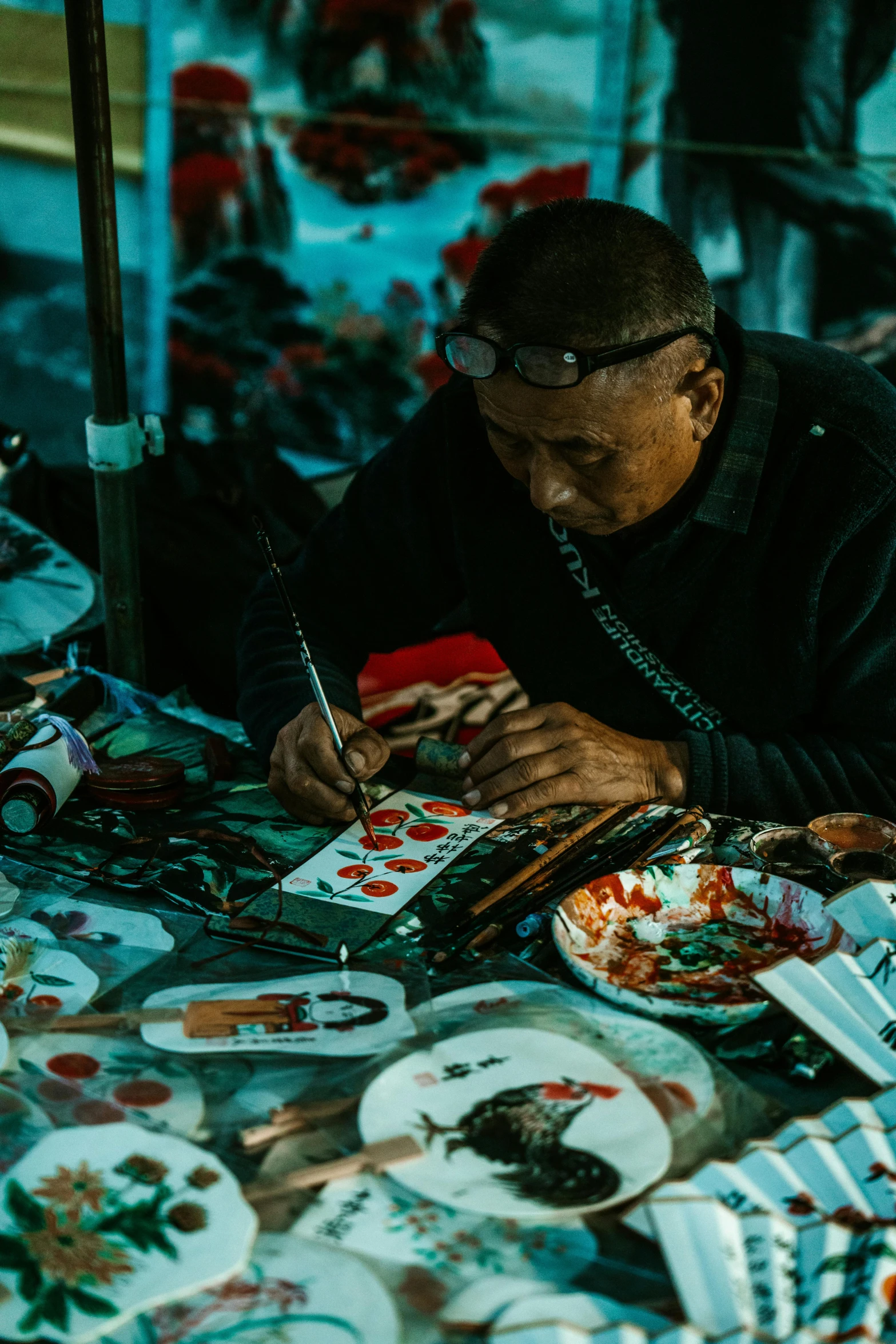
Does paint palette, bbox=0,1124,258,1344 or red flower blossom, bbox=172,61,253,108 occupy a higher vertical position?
red flower blossom, bbox=172,61,253,108

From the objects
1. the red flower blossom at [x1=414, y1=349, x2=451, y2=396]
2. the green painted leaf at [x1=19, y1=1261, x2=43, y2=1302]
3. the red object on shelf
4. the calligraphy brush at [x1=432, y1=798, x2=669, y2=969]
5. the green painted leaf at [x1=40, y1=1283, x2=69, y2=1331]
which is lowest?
Answer: the red object on shelf

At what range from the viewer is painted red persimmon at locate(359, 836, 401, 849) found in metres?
1.55

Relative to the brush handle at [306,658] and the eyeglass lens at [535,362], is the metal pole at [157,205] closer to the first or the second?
the brush handle at [306,658]

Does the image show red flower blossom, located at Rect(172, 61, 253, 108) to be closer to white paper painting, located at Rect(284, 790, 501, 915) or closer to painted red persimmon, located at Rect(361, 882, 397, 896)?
white paper painting, located at Rect(284, 790, 501, 915)

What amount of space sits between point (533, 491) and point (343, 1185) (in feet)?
3.03

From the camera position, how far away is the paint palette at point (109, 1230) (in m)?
0.86

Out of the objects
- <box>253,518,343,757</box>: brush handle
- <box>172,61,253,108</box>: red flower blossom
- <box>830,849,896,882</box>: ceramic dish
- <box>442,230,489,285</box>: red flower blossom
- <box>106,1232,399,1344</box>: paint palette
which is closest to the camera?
<box>106,1232,399,1344</box>: paint palette

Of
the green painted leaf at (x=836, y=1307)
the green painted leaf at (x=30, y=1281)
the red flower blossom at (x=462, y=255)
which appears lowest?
the green painted leaf at (x=30, y=1281)

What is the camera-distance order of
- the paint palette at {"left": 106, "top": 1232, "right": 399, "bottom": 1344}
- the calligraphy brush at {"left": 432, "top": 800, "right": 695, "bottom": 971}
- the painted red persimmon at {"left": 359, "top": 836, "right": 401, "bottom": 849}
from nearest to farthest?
the paint palette at {"left": 106, "top": 1232, "right": 399, "bottom": 1344} → the calligraphy brush at {"left": 432, "top": 800, "right": 695, "bottom": 971} → the painted red persimmon at {"left": 359, "top": 836, "right": 401, "bottom": 849}

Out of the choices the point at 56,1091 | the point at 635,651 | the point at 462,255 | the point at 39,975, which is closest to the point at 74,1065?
the point at 56,1091

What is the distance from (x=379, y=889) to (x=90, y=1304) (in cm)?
64

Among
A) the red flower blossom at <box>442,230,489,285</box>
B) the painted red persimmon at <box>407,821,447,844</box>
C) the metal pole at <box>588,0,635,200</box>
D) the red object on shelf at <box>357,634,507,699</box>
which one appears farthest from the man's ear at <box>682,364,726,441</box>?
the red flower blossom at <box>442,230,489,285</box>

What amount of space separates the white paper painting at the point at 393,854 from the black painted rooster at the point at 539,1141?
0.37m

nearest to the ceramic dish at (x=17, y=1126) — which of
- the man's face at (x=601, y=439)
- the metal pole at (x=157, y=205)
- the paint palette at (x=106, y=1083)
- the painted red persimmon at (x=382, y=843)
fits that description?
the paint palette at (x=106, y=1083)
